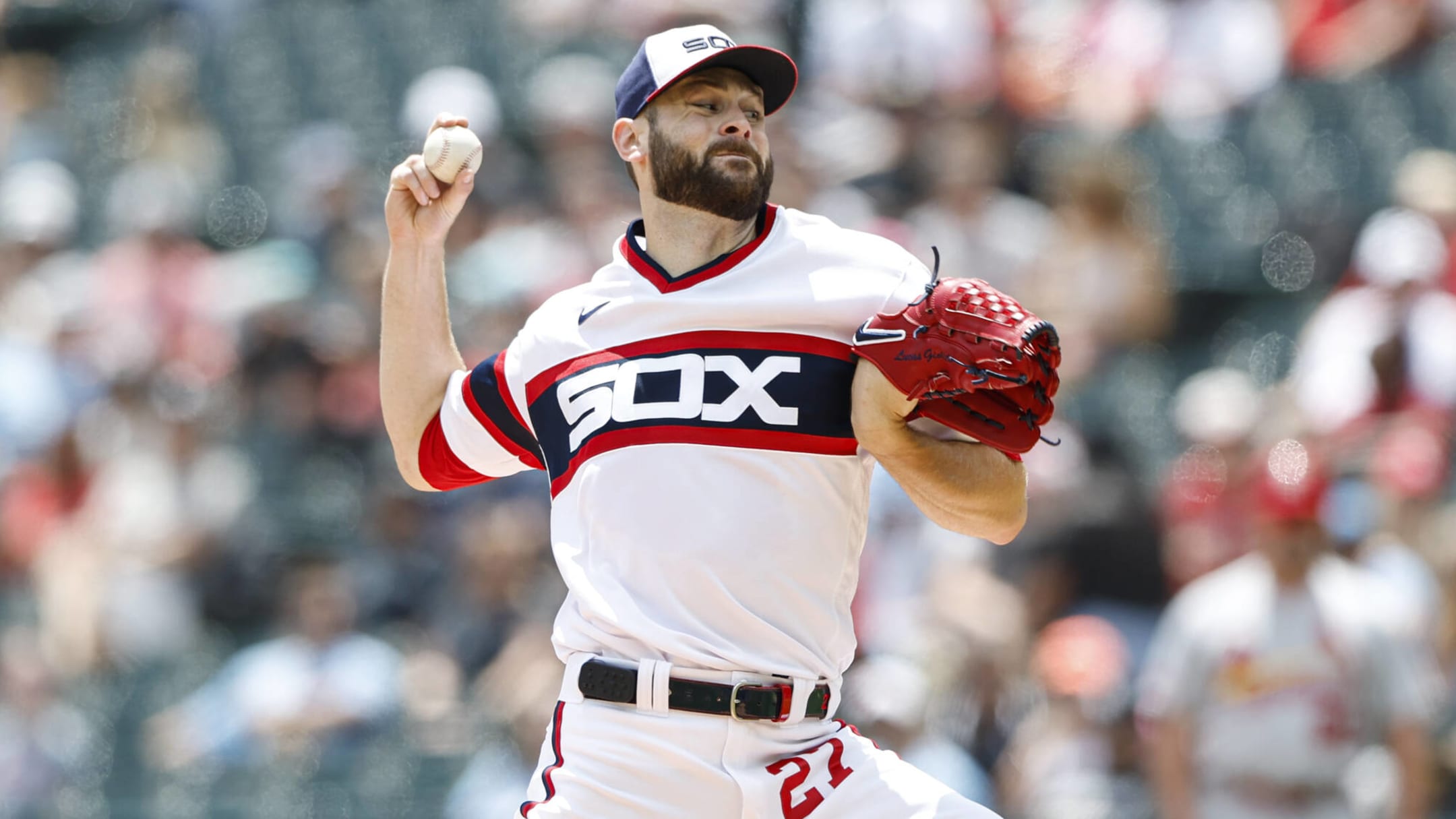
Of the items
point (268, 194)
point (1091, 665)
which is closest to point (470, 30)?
point (268, 194)

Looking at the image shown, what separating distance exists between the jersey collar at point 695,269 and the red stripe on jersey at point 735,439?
0.31m

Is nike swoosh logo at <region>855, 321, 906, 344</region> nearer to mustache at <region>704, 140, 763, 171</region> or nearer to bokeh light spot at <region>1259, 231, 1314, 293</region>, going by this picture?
mustache at <region>704, 140, 763, 171</region>

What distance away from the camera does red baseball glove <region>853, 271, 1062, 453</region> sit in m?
3.44

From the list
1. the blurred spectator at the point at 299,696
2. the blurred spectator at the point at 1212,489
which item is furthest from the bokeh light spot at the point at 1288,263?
the blurred spectator at the point at 299,696

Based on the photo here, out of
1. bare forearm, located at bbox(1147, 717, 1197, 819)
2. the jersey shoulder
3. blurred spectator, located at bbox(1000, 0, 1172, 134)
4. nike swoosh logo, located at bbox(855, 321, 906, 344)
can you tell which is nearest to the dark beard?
the jersey shoulder

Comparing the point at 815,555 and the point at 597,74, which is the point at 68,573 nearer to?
the point at 597,74

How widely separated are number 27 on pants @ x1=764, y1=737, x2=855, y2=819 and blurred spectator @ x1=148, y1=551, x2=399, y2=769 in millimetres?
4492

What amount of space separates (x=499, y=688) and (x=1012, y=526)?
14.2 ft

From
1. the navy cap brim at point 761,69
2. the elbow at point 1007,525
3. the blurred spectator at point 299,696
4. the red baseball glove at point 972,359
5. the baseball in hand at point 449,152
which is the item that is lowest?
the blurred spectator at point 299,696

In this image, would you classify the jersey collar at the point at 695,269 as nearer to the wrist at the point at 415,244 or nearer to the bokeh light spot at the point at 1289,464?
the wrist at the point at 415,244

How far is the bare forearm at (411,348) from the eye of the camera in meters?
4.23

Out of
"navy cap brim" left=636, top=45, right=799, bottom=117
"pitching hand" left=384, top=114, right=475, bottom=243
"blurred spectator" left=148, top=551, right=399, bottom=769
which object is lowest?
"blurred spectator" left=148, top=551, right=399, bottom=769

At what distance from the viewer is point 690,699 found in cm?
362

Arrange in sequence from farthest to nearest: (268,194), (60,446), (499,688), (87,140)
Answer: (87,140)
(268,194)
(60,446)
(499,688)
